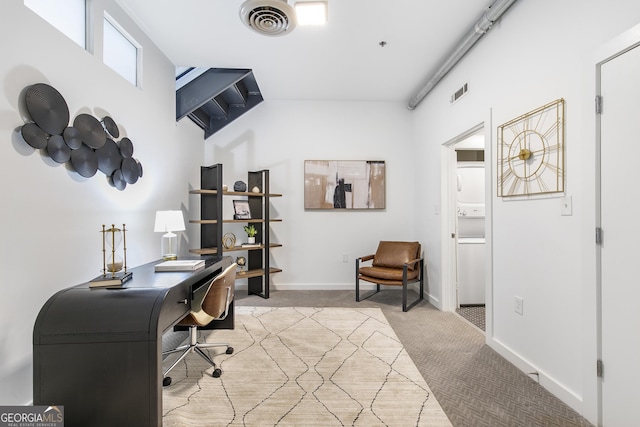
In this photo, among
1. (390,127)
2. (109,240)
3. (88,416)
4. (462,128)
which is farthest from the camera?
(390,127)

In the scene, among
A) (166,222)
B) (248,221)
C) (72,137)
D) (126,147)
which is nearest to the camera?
(72,137)

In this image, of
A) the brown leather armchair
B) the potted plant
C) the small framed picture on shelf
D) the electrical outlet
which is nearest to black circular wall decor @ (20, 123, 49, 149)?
the small framed picture on shelf

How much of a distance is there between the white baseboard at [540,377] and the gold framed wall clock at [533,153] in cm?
127

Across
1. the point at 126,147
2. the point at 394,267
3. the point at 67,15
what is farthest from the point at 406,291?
the point at 67,15

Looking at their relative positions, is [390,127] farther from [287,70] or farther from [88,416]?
[88,416]

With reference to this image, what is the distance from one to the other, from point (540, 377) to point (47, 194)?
349 centimetres

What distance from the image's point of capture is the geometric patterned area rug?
1773 millimetres

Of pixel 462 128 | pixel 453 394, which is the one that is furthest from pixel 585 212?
pixel 462 128

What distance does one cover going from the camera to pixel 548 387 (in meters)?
2.01

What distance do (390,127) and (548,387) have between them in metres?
3.75

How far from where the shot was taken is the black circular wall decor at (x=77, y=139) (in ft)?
5.65

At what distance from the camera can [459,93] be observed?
317cm

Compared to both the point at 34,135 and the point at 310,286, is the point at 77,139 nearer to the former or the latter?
the point at 34,135

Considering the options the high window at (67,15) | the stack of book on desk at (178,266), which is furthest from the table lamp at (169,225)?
the high window at (67,15)
